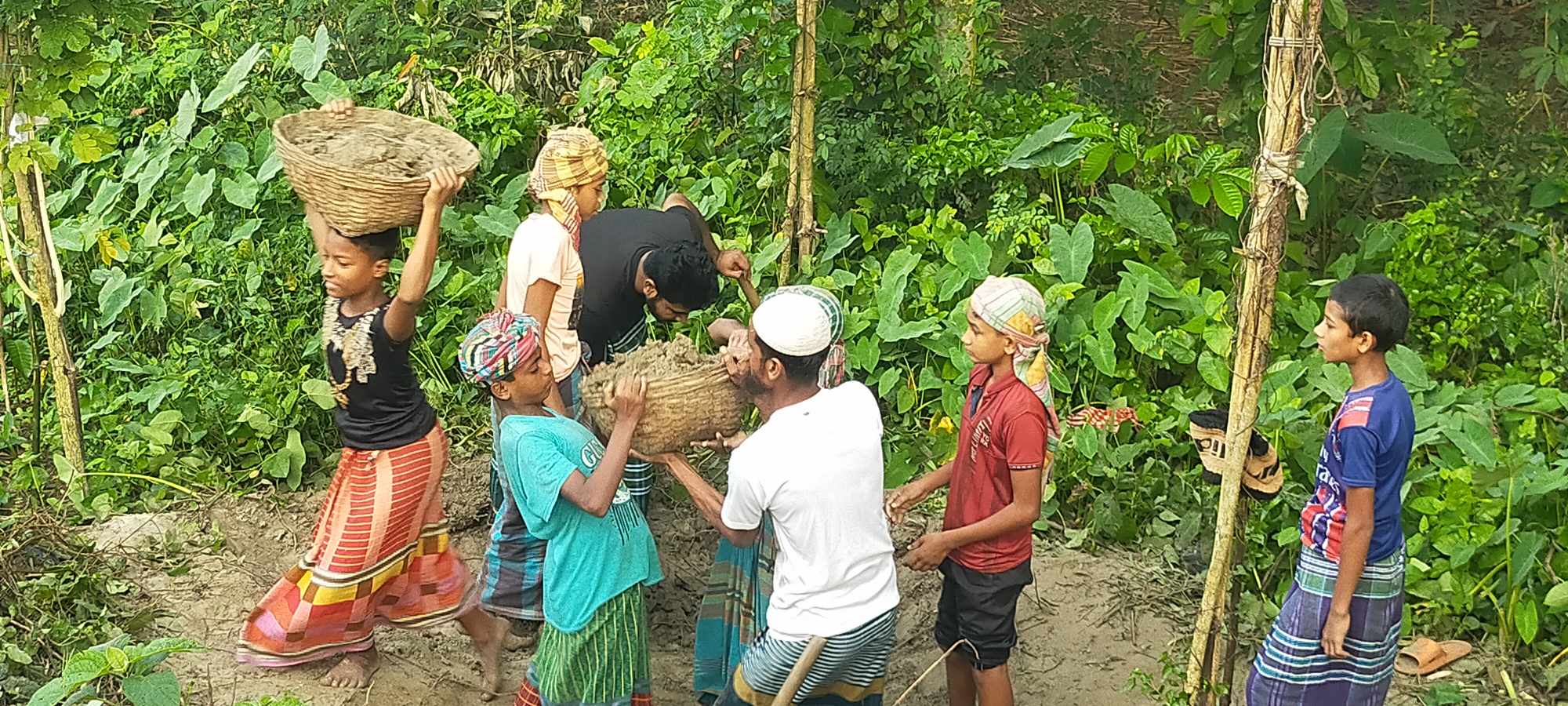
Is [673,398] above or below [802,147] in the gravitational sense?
above

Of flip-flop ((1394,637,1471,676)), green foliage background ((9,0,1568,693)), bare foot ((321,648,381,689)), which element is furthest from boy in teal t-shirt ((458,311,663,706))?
flip-flop ((1394,637,1471,676))

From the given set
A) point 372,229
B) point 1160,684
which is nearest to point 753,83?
point 372,229

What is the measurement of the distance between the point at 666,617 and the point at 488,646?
78 cm

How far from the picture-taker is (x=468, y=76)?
25.8 feet

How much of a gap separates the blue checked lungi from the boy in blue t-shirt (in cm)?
217

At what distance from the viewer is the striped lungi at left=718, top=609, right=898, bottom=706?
3.64 m

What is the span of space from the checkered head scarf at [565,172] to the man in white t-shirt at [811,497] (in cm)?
105

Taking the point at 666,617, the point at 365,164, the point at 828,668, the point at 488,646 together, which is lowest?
the point at 666,617

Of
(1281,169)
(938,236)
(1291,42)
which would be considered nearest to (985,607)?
(1281,169)

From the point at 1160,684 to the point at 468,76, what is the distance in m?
5.06

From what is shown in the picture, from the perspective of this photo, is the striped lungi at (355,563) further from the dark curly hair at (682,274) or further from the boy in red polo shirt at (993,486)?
the boy in red polo shirt at (993,486)

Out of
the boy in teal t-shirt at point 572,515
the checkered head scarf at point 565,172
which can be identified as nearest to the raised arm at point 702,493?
the boy in teal t-shirt at point 572,515

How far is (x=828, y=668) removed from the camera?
3670 millimetres

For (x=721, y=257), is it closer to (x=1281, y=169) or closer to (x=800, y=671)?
(x=800, y=671)
